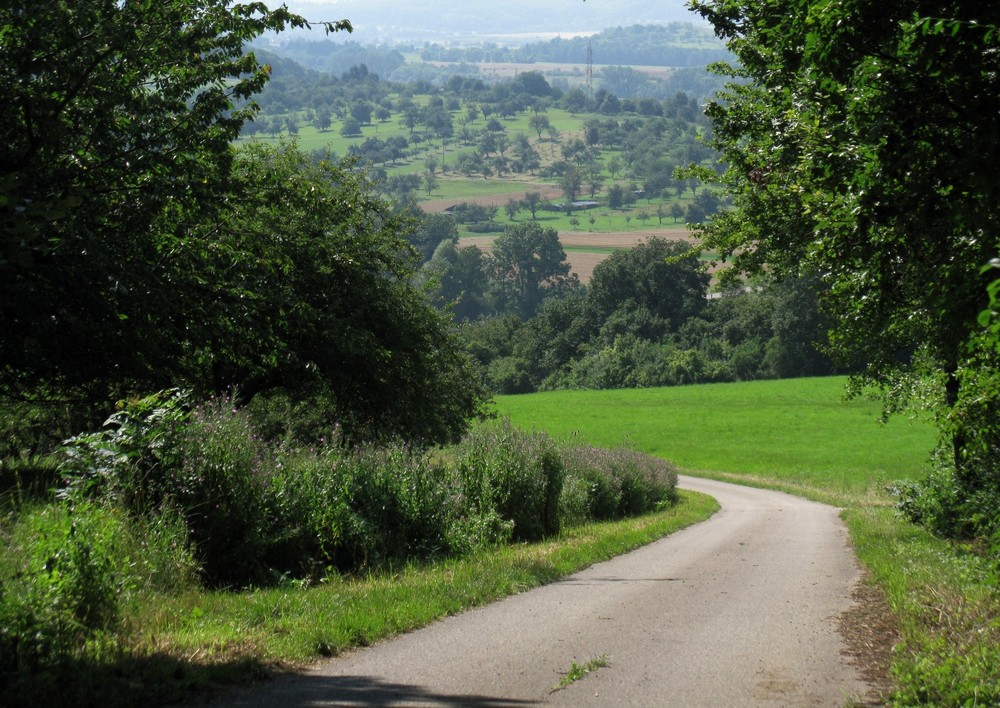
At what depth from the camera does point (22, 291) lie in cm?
1282

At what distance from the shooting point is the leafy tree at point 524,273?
140 meters

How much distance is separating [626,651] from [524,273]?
133966 mm

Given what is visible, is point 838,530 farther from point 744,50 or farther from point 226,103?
point 226,103

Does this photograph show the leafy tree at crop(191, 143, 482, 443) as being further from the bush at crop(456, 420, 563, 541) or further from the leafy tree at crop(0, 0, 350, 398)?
the bush at crop(456, 420, 563, 541)

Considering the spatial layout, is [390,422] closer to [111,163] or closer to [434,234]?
[111,163]

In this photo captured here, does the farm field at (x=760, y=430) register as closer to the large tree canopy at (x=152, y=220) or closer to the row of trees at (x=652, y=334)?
the row of trees at (x=652, y=334)

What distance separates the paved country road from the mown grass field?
60 centimetres

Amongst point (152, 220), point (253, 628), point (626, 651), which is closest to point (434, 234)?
point (152, 220)

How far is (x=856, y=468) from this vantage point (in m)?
51.6

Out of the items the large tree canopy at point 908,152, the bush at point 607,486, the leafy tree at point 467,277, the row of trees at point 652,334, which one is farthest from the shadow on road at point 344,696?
the leafy tree at point 467,277

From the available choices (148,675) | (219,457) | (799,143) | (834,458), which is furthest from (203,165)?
(834,458)

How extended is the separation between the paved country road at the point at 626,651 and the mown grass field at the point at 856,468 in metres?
0.60

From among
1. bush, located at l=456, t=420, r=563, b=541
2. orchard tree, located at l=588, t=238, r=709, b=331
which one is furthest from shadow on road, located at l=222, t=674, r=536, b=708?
orchard tree, located at l=588, t=238, r=709, b=331

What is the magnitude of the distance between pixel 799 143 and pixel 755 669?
360 inches
